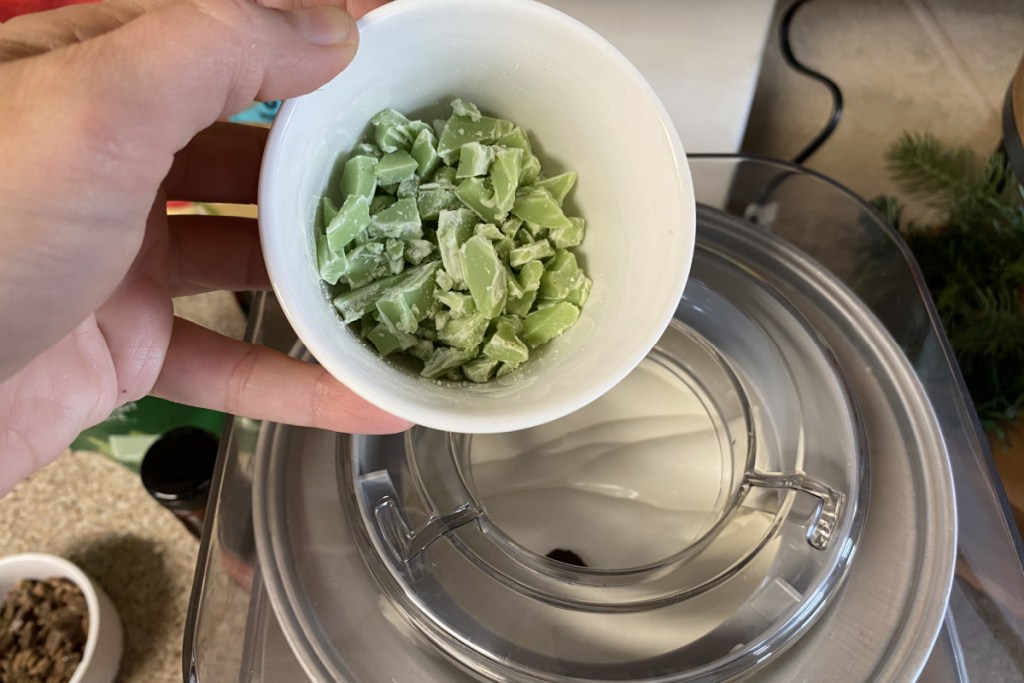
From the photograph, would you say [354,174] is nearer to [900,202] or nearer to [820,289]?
[820,289]

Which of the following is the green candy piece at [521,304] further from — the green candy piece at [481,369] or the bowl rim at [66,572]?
the bowl rim at [66,572]

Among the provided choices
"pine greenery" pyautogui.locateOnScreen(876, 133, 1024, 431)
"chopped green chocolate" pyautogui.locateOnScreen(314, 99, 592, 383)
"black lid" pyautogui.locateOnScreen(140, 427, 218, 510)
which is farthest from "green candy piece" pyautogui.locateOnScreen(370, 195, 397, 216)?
"pine greenery" pyautogui.locateOnScreen(876, 133, 1024, 431)

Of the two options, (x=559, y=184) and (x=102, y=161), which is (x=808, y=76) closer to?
(x=559, y=184)

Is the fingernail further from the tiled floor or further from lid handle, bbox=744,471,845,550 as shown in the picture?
the tiled floor

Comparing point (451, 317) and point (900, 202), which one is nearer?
point (451, 317)

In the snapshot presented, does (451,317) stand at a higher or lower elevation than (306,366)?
higher

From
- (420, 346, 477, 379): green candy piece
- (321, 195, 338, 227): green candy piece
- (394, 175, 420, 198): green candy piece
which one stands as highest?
(394, 175, 420, 198): green candy piece

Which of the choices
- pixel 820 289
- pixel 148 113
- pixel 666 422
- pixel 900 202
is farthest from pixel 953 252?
pixel 148 113

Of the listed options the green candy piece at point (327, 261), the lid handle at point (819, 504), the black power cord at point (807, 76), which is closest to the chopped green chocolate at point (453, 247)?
the green candy piece at point (327, 261)
